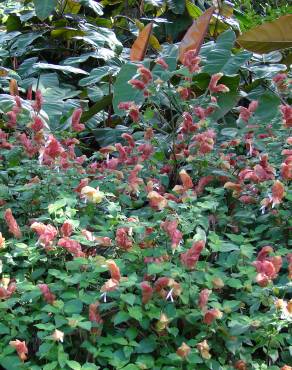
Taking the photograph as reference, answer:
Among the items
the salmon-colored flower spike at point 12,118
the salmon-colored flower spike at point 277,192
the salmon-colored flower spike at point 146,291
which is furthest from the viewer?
the salmon-colored flower spike at point 12,118

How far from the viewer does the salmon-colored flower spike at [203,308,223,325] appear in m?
1.65

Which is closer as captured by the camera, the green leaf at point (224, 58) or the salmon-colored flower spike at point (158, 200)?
the salmon-colored flower spike at point (158, 200)

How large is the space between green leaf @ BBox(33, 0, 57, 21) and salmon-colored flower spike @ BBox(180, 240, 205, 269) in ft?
8.65

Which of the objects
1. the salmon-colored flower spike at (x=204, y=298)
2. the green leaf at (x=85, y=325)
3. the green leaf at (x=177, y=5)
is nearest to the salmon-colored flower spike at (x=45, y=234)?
the green leaf at (x=85, y=325)

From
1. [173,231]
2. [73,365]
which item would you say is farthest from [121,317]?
[173,231]

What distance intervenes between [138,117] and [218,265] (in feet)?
2.32

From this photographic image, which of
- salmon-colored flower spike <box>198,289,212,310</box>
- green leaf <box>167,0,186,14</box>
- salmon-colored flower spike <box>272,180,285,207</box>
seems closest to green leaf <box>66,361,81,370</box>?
salmon-colored flower spike <box>198,289,212,310</box>

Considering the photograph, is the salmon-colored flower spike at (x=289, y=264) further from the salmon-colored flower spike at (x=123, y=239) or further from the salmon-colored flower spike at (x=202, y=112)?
the salmon-colored flower spike at (x=202, y=112)

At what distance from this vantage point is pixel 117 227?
1.89m

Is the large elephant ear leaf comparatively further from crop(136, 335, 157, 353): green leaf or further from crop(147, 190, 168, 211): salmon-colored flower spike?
crop(136, 335, 157, 353): green leaf

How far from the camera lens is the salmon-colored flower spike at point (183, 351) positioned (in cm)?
161

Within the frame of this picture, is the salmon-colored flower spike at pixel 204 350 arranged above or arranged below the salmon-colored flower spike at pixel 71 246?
below

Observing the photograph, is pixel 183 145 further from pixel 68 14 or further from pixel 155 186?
pixel 68 14

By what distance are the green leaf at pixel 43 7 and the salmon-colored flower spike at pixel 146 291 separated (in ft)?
8.77
